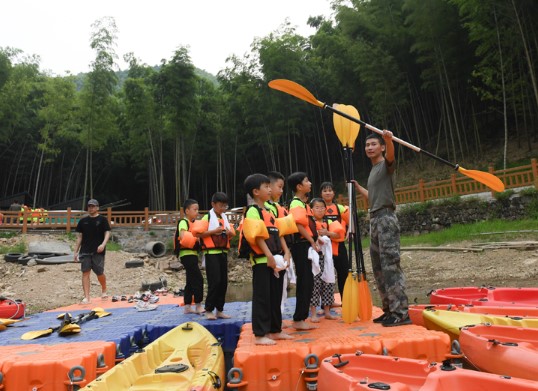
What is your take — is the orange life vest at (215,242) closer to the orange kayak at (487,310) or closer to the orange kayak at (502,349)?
the orange kayak at (487,310)

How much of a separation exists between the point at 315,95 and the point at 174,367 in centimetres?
1686

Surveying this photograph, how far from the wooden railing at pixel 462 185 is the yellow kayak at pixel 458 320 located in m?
8.41

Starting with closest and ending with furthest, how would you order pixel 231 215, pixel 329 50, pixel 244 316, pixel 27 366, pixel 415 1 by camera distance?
pixel 27 366
pixel 244 316
pixel 415 1
pixel 231 215
pixel 329 50

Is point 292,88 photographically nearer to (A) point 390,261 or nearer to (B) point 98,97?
(A) point 390,261

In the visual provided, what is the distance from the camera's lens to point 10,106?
16.6m

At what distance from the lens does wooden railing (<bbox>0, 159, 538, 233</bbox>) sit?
1040 cm

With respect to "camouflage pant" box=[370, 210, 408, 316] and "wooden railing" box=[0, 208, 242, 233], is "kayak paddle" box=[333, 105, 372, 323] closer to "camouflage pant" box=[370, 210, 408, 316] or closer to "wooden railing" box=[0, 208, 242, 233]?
"camouflage pant" box=[370, 210, 408, 316]

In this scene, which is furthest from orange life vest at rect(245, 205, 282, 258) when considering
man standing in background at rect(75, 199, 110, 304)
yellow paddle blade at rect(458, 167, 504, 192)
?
man standing in background at rect(75, 199, 110, 304)

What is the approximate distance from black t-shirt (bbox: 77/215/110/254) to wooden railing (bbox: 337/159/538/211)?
963cm

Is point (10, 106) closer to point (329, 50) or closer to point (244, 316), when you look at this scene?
point (329, 50)

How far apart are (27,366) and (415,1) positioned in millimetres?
13885

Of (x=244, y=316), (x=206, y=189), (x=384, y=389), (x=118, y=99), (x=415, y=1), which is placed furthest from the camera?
(x=206, y=189)

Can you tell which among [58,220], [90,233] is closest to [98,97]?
[58,220]

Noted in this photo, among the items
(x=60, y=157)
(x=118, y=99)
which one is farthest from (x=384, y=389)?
(x=60, y=157)
